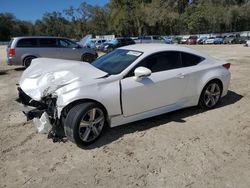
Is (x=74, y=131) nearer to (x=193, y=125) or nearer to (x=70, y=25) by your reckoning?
(x=193, y=125)

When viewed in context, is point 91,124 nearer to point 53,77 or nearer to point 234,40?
point 53,77

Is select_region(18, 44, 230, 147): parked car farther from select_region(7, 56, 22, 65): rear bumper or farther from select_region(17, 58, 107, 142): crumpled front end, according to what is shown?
select_region(7, 56, 22, 65): rear bumper

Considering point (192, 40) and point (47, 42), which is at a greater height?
point (47, 42)

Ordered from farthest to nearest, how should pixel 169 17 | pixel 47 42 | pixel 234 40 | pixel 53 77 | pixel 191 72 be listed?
pixel 169 17 → pixel 234 40 → pixel 47 42 → pixel 191 72 → pixel 53 77

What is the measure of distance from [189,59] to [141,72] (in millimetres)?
1539

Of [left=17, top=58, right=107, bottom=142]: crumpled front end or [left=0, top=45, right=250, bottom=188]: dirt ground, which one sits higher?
[left=17, top=58, right=107, bottom=142]: crumpled front end

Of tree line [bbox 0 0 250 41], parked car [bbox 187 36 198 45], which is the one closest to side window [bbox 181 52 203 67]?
parked car [bbox 187 36 198 45]

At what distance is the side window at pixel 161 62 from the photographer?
16.8 ft

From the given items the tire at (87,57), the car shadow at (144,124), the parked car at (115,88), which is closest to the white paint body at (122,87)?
the parked car at (115,88)

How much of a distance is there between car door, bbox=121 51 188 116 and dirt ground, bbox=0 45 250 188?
1.50ft

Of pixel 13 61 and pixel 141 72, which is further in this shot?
pixel 13 61

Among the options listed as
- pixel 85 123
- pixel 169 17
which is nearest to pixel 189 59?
pixel 85 123

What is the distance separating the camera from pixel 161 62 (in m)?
5.33

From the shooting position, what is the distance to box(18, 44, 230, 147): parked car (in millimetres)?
4336
